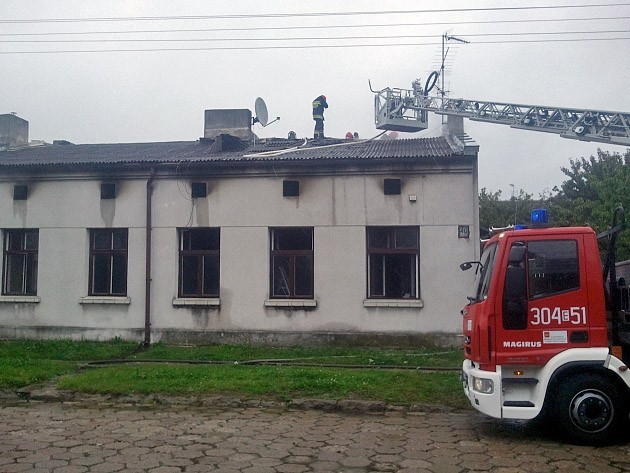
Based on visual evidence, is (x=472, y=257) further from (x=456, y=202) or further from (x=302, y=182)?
(x=302, y=182)

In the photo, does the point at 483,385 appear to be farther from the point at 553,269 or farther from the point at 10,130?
the point at 10,130

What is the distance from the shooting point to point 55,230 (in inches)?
646

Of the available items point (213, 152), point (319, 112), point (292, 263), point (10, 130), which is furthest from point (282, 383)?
point (10, 130)

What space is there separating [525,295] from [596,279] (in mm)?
841

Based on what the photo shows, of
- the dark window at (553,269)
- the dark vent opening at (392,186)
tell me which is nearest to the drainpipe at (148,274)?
the dark vent opening at (392,186)

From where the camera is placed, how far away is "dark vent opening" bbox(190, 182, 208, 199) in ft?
52.1

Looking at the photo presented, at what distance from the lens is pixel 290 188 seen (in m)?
15.6

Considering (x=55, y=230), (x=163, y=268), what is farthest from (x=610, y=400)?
(x=55, y=230)

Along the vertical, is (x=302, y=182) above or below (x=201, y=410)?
above

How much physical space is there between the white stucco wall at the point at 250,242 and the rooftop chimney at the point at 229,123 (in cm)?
Answer: 503

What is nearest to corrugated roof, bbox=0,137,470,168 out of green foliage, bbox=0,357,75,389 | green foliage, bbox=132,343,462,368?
green foliage, bbox=132,343,462,368

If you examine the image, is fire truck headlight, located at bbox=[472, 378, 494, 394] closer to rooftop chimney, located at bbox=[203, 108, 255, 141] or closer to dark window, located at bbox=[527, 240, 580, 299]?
dark window, located at bbox=[527, 240, 580, 299]

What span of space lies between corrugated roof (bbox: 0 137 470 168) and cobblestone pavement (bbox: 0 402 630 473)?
7.86m

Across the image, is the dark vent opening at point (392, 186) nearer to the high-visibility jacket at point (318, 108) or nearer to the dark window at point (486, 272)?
the dark window at point (486, 272)
